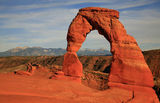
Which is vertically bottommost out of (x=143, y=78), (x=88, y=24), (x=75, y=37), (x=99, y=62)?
(x=99, y=62)

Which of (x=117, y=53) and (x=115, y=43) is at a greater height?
(x=115, y=43)

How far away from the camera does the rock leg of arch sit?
14.8 meters

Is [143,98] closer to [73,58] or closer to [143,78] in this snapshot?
[143,78]

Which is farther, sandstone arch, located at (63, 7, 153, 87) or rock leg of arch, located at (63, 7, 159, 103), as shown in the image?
sandstone arch, located at (63, 7, 153, 87)

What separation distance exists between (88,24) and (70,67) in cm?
534

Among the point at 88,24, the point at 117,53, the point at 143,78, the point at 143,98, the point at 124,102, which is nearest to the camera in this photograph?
the point at 124,102

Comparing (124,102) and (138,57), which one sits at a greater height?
(138,57)

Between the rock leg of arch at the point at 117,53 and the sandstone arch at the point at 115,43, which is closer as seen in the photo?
the rock leg of arch at the point at 117,53

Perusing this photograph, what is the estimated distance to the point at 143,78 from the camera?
14.8 metres

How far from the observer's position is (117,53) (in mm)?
15781

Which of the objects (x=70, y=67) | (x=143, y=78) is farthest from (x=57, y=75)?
(x=143, y=78)

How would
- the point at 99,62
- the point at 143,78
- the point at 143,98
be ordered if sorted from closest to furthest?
the point at 143,98 < the point at 143,78 < the point at 99,62

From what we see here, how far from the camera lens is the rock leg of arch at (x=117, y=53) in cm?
1477

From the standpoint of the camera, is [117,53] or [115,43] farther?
[115,43]
